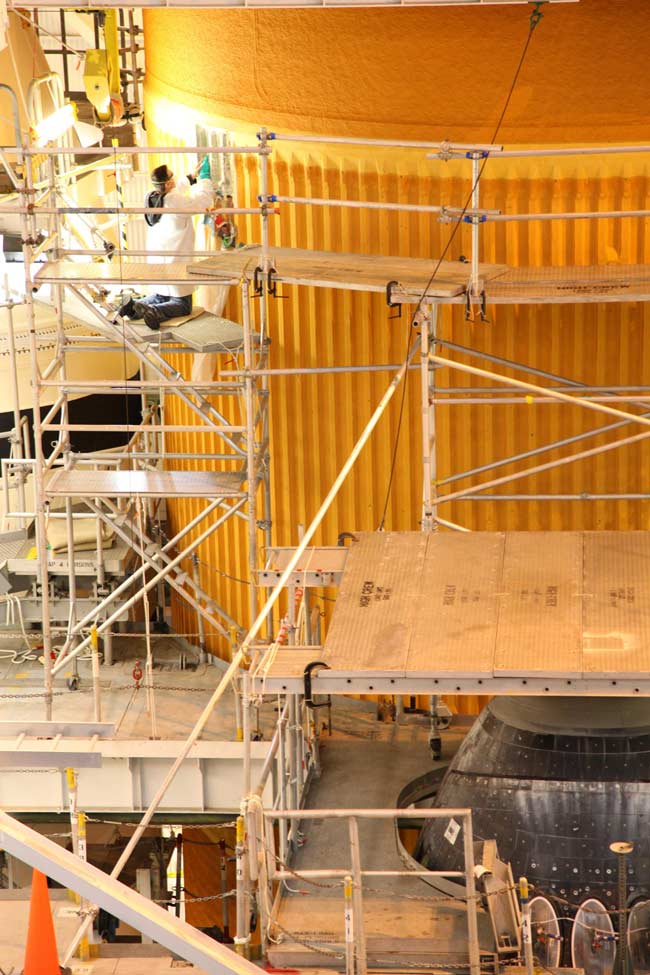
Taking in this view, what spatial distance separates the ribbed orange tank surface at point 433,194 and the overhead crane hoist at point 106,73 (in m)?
1.92

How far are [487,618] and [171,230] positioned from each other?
6.57 meters

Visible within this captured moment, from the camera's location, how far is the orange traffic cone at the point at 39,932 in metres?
11.1

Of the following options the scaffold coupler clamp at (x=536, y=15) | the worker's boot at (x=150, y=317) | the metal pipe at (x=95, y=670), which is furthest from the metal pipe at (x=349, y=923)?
the scaffold coupler clamp at (x=536, y=15)

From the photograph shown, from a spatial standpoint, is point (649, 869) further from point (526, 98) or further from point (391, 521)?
point (526, 98)

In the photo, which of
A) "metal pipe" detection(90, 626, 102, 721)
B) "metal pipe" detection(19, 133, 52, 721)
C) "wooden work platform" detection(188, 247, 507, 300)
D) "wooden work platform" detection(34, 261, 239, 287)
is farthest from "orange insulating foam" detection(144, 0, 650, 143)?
"metal pipe" detection(90, 626, 102, 721)

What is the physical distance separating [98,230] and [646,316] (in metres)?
7.13

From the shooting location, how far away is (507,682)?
11.0 meters

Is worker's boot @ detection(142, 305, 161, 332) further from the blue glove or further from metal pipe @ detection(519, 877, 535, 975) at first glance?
metal pipe @ detection(519, 877, 535, 975)

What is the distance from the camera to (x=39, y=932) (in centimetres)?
1120

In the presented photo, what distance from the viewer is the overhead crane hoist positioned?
64.2ft

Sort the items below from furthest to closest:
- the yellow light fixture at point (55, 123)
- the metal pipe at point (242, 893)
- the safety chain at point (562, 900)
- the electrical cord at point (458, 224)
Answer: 1. the yellow light fixture at point (55, 123)
2. the electrical cord at point (458, 224)
3. the safety chain at point (562, 900)
4. the metal pipe at point (242, 893)

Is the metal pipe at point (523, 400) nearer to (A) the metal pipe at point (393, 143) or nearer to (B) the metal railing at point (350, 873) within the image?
(A) the metal pipe at point (393, 143)

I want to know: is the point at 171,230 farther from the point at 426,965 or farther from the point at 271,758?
the point at 426,965

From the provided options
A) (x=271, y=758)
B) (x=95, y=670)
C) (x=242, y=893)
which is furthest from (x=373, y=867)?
(x=95, y=670)
